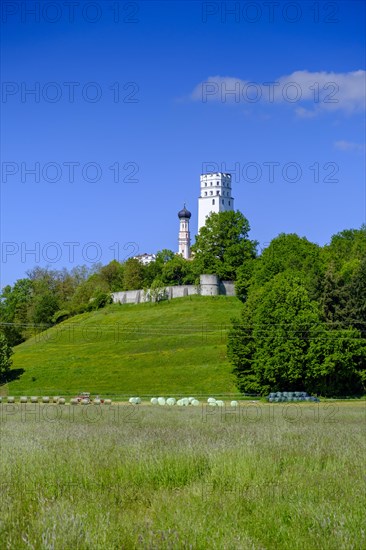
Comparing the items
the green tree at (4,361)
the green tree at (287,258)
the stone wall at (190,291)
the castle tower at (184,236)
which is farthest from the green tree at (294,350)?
the castle tower at (184,236)

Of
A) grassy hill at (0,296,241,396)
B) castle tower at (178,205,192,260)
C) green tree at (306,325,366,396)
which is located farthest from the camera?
castle tower at (178,205,192,260)

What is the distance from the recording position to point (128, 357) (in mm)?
81875

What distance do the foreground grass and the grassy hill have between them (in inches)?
1977

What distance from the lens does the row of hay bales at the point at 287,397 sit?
5538 cm

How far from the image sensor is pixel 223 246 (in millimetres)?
124875

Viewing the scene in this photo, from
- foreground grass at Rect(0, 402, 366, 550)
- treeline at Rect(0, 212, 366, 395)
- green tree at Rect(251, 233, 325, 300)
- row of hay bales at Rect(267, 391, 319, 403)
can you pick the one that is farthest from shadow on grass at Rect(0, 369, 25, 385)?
foreground grass at Rect(0, 402, 366, 550)

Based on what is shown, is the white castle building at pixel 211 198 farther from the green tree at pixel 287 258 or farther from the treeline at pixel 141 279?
the green tree at pixel 287 258

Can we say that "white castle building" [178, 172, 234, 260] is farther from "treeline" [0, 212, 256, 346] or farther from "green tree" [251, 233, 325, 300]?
"green tree" [251, 233, 325, 300]

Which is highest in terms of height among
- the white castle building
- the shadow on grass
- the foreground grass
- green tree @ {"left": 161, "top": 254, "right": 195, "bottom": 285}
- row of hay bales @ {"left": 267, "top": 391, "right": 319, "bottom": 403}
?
the white castle building

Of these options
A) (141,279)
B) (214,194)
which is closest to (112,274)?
(141,279)

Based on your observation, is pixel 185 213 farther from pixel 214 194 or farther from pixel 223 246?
pixel 223 246

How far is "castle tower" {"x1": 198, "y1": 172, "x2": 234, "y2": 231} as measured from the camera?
191250mm

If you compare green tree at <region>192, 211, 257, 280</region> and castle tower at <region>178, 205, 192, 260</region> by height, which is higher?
castle tower at <region>178, 205, 192, 260</region>

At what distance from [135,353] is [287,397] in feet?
103
